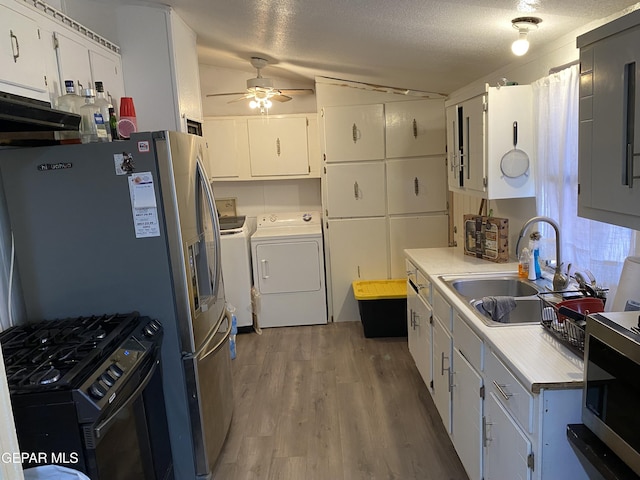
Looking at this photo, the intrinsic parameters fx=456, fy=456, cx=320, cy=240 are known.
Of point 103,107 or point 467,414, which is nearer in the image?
point 467,414

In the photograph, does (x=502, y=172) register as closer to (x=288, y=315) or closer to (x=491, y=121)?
(x=491, y=121)

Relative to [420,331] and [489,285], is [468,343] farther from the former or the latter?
[420,331]

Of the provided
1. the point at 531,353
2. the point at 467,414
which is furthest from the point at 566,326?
the point at 467,414

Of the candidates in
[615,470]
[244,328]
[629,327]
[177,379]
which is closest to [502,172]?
[629,327]

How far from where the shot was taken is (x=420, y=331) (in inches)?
112

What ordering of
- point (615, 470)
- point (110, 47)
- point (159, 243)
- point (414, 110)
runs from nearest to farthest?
point (615, 470) → point (159, 243) → point (110, 47) → point (414, 110)

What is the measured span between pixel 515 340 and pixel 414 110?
113 inches

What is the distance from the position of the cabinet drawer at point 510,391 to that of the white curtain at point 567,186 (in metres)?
0.68

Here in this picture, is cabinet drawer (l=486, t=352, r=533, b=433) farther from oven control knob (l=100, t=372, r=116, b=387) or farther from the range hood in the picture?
the range hood

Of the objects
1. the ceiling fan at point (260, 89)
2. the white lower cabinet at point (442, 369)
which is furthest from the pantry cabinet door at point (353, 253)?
the white lower cabinet at point (442, 369)

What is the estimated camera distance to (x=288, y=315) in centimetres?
429

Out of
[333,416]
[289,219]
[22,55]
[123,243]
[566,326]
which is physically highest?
[22,55]

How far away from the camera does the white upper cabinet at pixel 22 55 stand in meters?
1.63

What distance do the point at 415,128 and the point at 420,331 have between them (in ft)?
6.49
